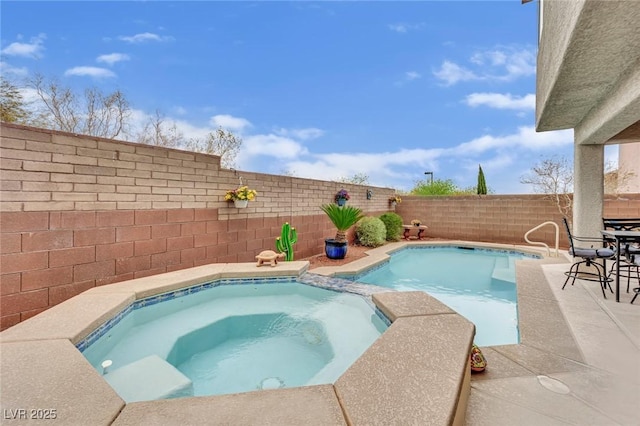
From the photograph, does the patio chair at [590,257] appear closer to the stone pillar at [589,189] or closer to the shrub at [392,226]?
the stone pillar at [589,189]

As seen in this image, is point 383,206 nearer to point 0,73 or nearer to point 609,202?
point 609,202

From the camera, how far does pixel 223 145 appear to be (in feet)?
31.7

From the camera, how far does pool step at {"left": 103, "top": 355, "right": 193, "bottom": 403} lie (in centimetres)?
175

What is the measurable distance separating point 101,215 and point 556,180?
1010cm

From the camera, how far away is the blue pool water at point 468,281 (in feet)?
10.7

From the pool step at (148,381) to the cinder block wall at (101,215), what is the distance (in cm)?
160

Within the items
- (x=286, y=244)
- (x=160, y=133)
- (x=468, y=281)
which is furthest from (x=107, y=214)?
(x=160, y=133)

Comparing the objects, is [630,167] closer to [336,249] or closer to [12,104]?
[336,249]

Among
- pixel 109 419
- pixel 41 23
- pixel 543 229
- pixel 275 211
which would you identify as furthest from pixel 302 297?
pixel 543 229

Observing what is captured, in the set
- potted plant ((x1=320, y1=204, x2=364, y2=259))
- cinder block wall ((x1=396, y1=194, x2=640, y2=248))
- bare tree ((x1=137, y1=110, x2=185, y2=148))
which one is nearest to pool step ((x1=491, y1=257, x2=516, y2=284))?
cinder block wall ((x1=396, y1=194, x2=640, y2=248))

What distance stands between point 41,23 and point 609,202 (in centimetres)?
1282

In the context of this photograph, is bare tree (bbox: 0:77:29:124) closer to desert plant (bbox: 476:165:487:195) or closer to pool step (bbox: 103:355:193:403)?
pool step (bbox: 103:355:193:403)

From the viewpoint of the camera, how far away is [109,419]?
48.0 inches

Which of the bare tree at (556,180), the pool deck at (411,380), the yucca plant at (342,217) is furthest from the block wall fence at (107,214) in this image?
the bare tree at (556,180)
